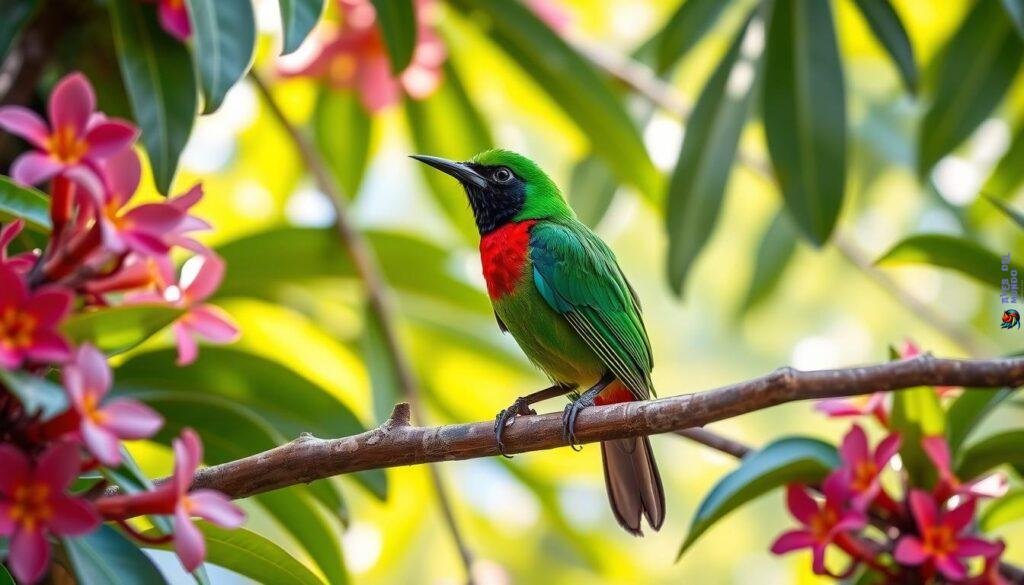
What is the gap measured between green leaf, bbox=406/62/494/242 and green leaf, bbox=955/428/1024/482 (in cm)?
229

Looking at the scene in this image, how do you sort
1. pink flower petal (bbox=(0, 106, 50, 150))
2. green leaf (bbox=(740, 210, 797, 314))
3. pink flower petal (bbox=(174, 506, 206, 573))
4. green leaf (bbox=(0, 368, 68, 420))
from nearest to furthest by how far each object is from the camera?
green leaf (bbox=(0, 368, 68, 420)) → pink flower petal (bbox=(174, 506, 206, 573)) → pink flower petal (bbox=(0, 106, 50, 150)) → green leaf (bbox=(740, 210, 797, 314))

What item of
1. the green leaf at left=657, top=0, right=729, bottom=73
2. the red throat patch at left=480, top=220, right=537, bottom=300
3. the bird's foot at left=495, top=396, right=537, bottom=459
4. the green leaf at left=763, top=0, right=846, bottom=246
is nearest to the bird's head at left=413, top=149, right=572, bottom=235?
the red throat patch at left=480, top=220, right=537, bottom=300

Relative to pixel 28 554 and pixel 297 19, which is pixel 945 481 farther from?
pixel 28 554

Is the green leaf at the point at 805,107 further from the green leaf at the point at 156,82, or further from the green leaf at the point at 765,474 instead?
the green leaf at the point at 156,82

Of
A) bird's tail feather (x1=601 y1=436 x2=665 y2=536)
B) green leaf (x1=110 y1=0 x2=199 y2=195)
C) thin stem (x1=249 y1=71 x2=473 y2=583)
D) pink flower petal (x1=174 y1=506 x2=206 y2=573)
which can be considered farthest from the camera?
thin stem (x1=249 y1=71 x2=473 y2=583)

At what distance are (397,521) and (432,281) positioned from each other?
1079 mm

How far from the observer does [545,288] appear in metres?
3.52

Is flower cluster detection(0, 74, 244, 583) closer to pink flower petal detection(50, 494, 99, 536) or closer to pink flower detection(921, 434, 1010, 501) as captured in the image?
pink flower petal detection(50, 494, 99, 536)

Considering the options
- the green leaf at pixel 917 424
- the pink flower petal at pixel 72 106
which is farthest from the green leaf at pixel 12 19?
the green leaf at pixel 917 424

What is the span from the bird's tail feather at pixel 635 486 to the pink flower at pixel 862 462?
2.40 ft

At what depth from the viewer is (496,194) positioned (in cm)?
Result: 400

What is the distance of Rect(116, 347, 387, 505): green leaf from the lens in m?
3.25

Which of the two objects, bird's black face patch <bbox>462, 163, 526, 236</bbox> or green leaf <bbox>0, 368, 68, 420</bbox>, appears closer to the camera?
green leaf <bbox>0, 368, 68, 420</bbox>

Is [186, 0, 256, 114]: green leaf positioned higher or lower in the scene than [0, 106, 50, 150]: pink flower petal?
higher
